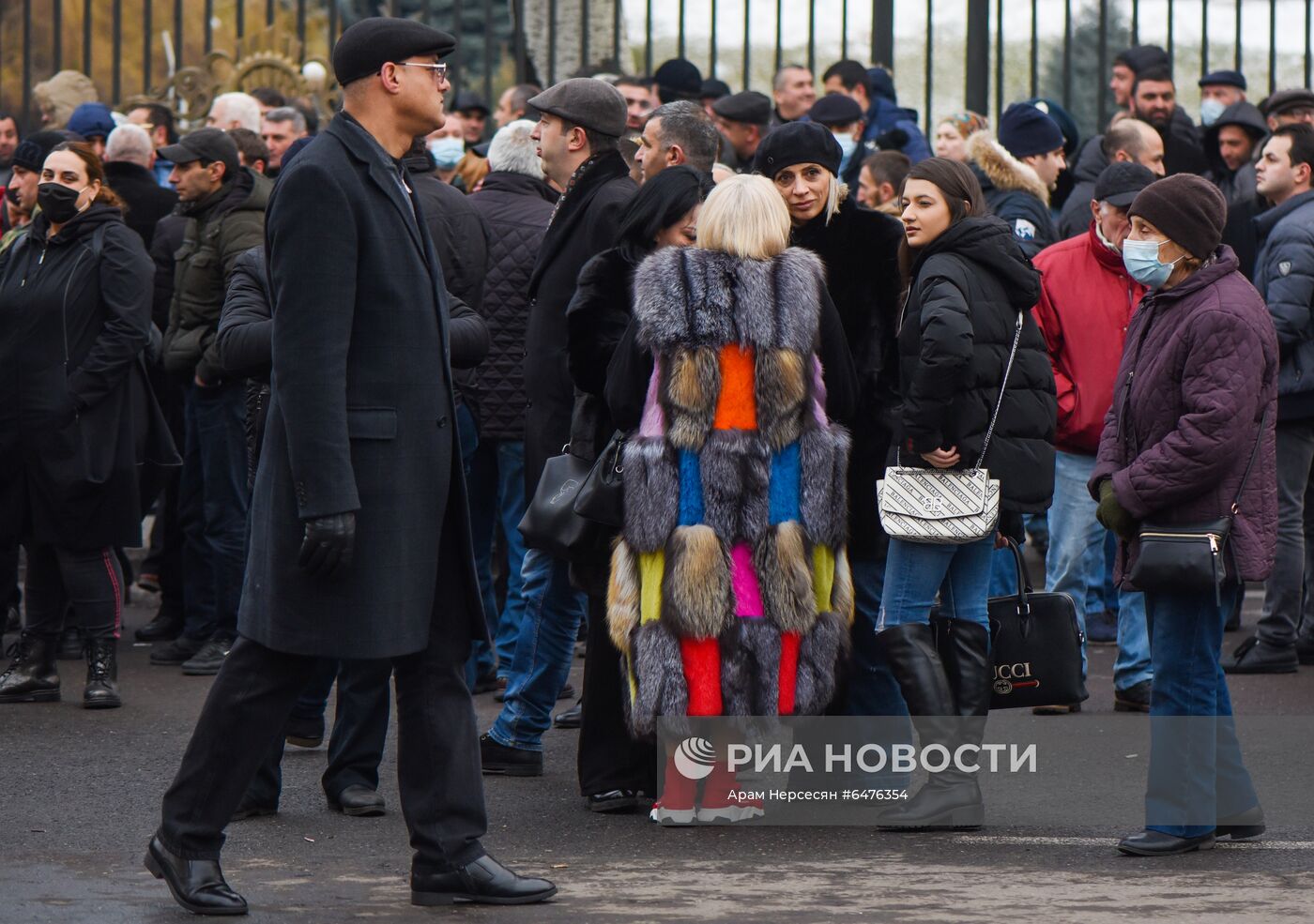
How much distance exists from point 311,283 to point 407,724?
108 cm

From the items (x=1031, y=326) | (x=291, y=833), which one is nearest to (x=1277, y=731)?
(x=1031, y=326)

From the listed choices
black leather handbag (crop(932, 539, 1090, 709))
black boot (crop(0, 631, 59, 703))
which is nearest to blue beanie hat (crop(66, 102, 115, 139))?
black boot (crop(0, 631, 59, 703))

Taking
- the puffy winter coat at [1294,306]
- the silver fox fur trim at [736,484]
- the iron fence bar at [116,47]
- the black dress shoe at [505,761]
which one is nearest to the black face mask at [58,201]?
the black dress shoe at [505,761]

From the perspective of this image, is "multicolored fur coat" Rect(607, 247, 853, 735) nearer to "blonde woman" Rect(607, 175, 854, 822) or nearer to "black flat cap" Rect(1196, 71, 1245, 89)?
"blonde woman" Rect(607, 175, 854, 822)

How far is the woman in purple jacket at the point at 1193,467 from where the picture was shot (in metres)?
5.39

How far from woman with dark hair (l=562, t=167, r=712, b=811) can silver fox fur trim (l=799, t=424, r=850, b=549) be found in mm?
655

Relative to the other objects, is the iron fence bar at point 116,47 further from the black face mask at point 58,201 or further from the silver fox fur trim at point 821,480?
the silver fox fur trim at point 821,480

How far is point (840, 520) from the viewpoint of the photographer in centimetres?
579

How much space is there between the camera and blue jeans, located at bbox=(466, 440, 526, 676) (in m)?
7.91

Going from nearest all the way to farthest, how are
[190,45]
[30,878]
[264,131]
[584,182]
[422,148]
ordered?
[30,878] → [584,182] → [422,148] → [264,131] → [190,45]

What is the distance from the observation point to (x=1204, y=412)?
5363 millimetres

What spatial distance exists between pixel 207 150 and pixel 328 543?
13.7 feet

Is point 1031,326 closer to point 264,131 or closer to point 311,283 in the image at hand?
point 311,283

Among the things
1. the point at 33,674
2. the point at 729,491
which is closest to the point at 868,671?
the point at 729,491
